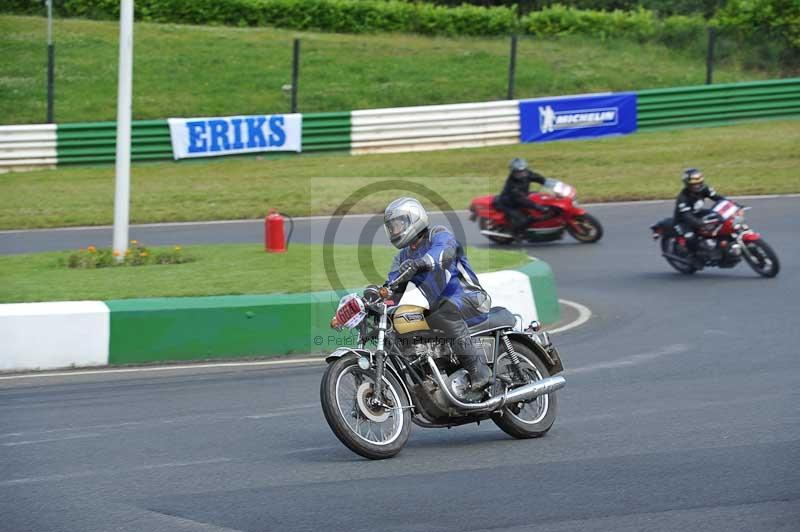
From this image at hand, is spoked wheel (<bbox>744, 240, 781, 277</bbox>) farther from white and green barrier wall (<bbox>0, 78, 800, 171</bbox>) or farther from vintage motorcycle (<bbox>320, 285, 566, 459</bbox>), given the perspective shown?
white and green barrier wall (<bbox>0, 78, 800, 171</bbox>)

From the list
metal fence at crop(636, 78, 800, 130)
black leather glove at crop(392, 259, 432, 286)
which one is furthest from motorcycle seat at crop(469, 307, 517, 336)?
metal fence at crop(636, 78, 800, 130)

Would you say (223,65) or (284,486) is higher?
(223,65)

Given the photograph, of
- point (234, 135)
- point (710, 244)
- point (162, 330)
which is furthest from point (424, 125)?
point (162, 330)

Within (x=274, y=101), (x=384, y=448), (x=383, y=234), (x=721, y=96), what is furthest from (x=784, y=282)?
(x=274, y=101)

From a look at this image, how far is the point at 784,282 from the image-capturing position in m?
15.1

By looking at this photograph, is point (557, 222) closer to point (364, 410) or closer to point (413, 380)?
point (413, 380)

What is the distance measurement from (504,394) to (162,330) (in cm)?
408

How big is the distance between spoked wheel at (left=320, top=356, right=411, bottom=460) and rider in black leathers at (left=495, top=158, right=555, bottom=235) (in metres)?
12.2

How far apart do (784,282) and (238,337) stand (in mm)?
7551

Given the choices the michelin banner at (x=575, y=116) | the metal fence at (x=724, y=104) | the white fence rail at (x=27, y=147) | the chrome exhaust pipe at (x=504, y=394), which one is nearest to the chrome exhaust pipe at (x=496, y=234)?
the michelin banner at (x=575, y=116)

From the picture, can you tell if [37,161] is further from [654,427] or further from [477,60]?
[654,427]

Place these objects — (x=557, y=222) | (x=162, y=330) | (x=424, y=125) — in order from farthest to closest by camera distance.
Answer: (x=424, y=125) < (x=557, y=222) < (x=162, y=330)

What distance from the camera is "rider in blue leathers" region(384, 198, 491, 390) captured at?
734 centimetres

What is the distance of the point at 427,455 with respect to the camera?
291 inches
